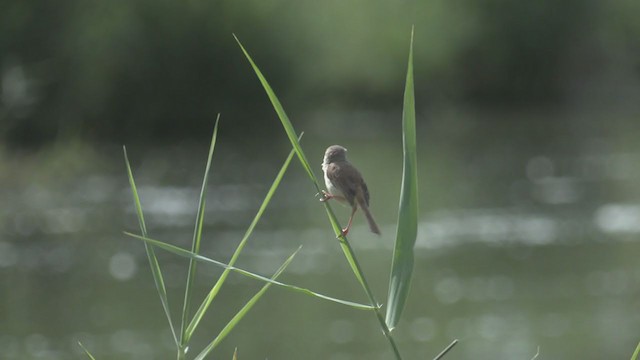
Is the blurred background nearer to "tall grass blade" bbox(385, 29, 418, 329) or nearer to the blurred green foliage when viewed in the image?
the blurred green foliage

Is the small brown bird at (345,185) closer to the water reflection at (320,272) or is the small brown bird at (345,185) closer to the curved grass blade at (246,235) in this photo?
the curved grass blade at (246,235)

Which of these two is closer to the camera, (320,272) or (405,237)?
(405,237)

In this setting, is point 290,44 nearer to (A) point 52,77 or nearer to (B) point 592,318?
(A) point 52,77

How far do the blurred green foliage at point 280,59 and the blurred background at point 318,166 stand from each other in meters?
0.04

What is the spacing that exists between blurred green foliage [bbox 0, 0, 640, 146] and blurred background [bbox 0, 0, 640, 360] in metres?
0.04

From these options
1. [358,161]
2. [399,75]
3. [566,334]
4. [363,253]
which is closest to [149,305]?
[363,253]

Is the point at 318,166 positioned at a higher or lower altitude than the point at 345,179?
lower

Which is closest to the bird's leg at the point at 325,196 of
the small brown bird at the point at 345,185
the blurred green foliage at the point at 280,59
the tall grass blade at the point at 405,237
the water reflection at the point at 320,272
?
the small brown bird at the point at 345,185

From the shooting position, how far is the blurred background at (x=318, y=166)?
1139 centimetres

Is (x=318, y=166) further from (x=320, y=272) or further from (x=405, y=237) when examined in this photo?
(x=405, y=237)

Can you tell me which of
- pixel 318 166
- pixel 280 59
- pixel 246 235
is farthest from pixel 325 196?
pixel 280 59

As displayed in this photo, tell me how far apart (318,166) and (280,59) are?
5673 mm

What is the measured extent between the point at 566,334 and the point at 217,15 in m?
12.6

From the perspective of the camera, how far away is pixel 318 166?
17766 mm
